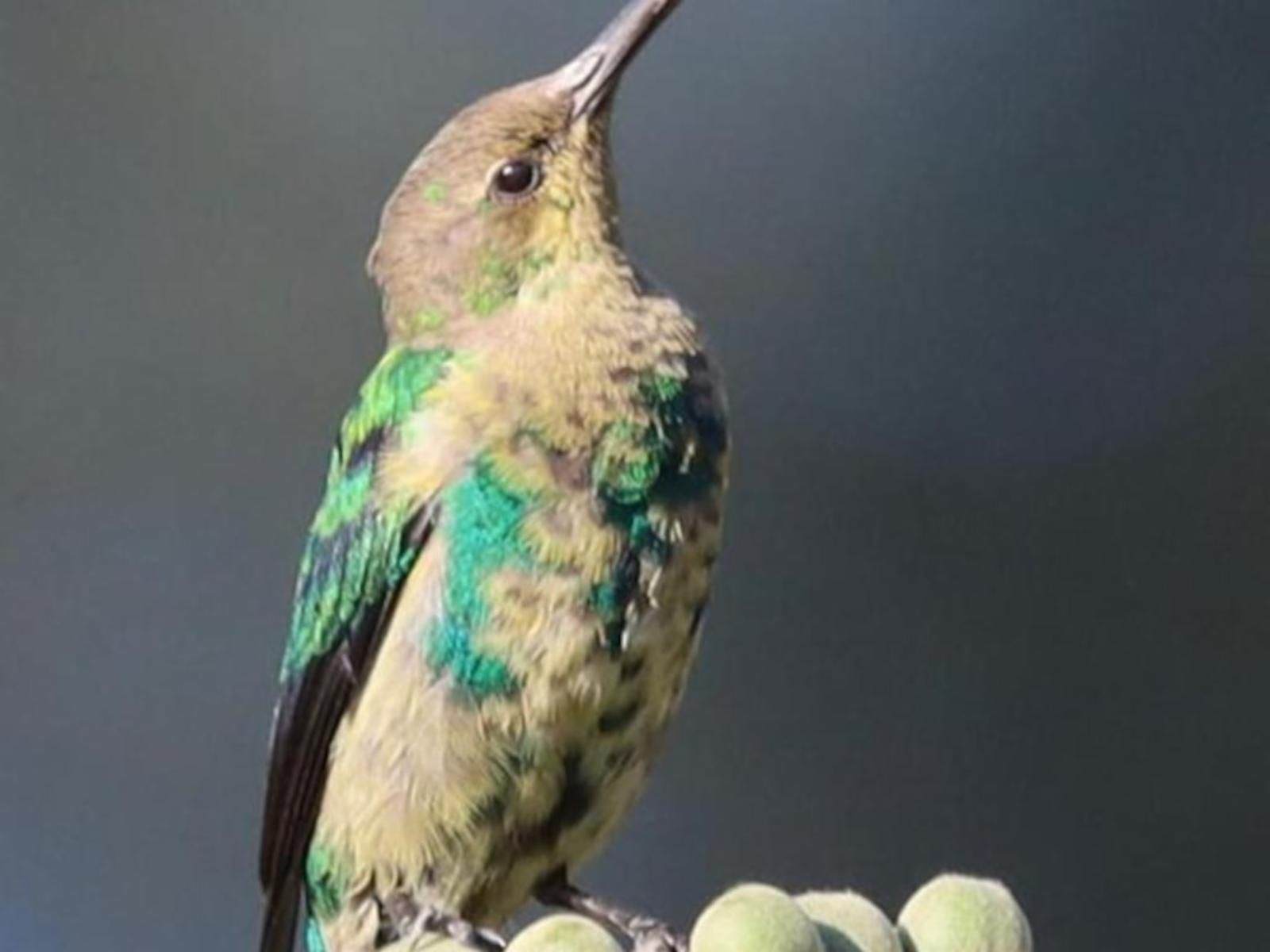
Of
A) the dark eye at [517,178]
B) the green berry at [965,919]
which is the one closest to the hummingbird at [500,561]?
the dark eye at [517,178]

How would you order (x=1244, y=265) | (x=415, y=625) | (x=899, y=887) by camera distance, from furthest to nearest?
(x=1244, y=265), (x=899, y=887), (x=415, y=625)

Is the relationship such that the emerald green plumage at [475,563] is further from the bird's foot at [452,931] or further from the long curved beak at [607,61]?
the long curved beak at [607,61]

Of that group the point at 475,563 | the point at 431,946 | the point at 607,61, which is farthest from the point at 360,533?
the point at 431,946

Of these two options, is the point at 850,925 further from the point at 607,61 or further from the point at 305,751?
the point at 607,61

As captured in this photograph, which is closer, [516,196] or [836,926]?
[836,926]

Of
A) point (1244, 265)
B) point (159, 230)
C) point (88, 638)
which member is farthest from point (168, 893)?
point (1244, 265)

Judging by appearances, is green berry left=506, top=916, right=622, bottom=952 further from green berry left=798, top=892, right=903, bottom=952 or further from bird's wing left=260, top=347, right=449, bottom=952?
bird's wing left=260, top=347, right=449, bottom=952

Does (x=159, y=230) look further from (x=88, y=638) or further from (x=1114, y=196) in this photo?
(x=1114, y=196)

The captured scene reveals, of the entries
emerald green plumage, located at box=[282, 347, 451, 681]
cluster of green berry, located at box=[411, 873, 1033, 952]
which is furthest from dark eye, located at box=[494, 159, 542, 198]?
cluster of green berry, located at box=[411, 873, 1033, 952]
